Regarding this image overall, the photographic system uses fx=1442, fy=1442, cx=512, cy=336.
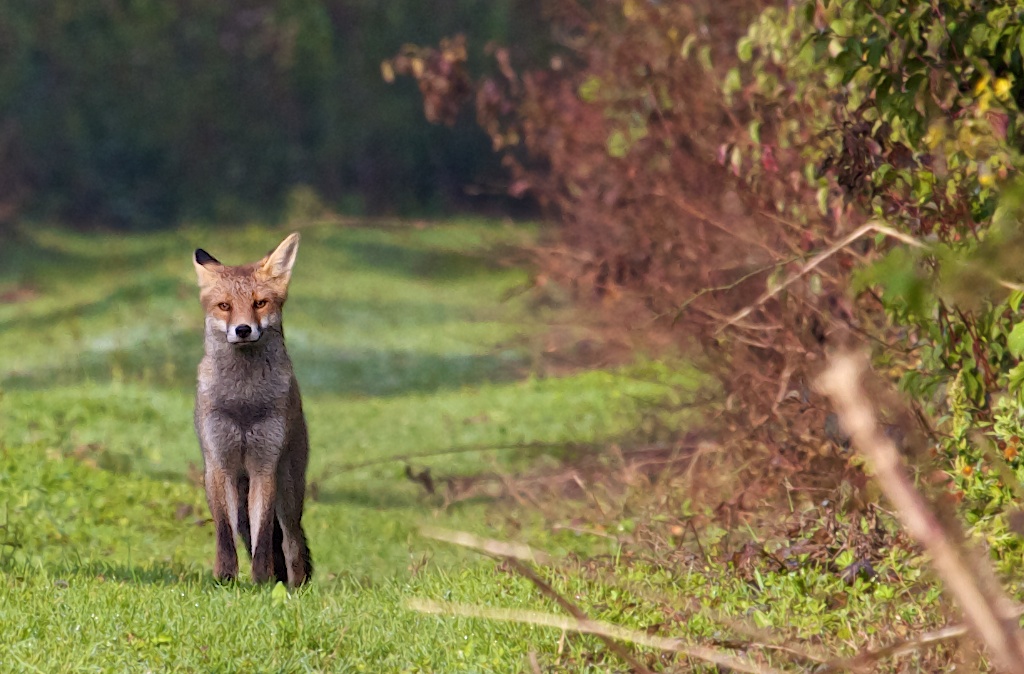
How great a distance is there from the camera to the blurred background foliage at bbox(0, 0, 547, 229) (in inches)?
1183

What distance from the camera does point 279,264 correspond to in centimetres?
629

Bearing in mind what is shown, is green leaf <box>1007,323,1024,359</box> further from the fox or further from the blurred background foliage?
the blurred background foliage

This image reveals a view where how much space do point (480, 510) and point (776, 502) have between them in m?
2.70

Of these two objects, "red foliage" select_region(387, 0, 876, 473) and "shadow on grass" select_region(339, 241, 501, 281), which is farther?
"shadow on grass" select_region(339, 241, 501, 281)

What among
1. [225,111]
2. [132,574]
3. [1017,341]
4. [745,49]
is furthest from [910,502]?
[225,111]

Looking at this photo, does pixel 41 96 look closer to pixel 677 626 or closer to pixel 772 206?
pixel 772 206

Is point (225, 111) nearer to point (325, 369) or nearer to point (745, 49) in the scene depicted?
point (325, 369)

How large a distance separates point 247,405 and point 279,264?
0.63 meters

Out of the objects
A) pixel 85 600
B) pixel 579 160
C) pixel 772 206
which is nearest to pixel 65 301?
pixel 579 160

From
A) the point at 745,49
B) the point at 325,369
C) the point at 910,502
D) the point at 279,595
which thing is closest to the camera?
the point at 910,502

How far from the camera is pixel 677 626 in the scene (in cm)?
564

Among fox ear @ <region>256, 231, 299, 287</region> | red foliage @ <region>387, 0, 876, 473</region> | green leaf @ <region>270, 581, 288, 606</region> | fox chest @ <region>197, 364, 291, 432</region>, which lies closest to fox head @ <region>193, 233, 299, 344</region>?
fox ear @ <region>256, 231, 299, 287</region>

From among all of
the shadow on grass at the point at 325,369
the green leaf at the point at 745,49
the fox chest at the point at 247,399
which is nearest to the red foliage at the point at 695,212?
the green leaf at the point at 745,49

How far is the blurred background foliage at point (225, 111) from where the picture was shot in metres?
30.0
